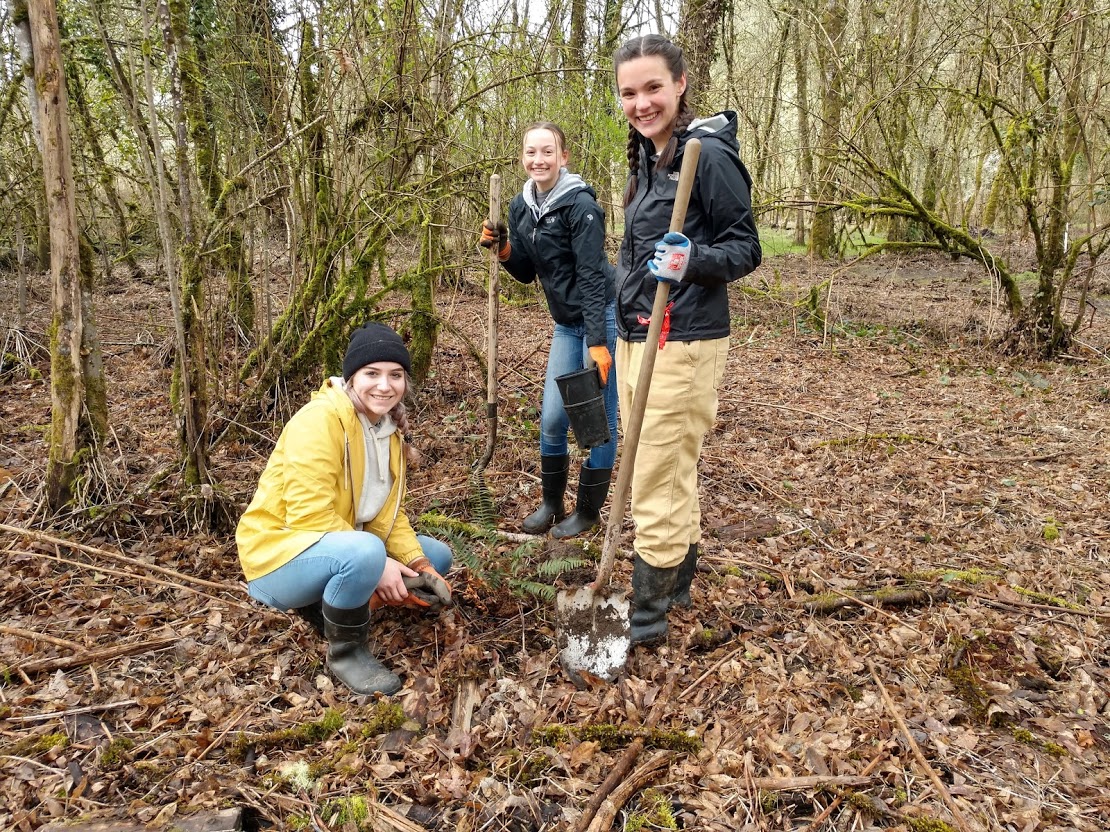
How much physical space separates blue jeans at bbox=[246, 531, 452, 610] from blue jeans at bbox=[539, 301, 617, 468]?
1.54 m

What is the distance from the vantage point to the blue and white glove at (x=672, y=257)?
2373 millimetres

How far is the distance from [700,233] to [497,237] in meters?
1.56

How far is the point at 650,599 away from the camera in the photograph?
2867 mm

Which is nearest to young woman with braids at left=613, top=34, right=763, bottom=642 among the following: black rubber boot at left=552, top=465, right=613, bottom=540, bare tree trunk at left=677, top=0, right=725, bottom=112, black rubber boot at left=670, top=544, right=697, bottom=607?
black rubber boot at left=670, top=544, right=697, bottom=607

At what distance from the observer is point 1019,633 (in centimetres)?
295

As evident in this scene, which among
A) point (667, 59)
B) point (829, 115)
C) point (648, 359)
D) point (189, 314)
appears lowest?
point (648, 359)

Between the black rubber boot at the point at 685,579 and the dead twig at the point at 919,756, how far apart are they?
32.3 inches

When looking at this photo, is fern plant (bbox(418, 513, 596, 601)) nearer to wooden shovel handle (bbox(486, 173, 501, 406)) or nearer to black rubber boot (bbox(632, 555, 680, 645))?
black rubber boot (bbox(632, 555, 680, 645))

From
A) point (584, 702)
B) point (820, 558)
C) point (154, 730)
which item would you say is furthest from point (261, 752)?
point (820, 558)

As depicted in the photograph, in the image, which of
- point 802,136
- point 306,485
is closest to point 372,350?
point 306,485

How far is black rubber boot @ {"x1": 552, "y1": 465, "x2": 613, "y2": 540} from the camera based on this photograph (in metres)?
3.92

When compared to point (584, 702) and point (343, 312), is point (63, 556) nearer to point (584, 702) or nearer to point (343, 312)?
point (343, 312)

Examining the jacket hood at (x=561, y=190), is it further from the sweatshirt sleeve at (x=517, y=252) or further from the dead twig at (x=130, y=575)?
Answer: the dead twig at (x=130, y=575)

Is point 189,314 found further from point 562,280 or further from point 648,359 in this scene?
point 648,359
